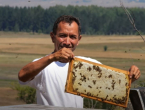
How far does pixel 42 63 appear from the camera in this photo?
156 inches

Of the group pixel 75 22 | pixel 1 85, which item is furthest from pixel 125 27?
pixel 75 22

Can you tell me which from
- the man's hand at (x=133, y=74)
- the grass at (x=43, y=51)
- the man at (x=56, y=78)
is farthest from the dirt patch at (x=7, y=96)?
the man's hand at (x=133, y=74)

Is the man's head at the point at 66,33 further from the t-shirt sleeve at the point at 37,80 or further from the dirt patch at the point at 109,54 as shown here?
the dirt patch at the point at 109,54

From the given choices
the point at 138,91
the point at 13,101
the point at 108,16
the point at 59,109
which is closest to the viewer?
the point at 59,109

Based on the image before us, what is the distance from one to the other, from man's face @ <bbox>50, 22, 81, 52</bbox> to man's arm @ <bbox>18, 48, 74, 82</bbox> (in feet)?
1.09

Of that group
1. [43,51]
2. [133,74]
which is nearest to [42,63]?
[133,74]

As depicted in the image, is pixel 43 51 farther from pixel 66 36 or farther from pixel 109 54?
pixel 66 36

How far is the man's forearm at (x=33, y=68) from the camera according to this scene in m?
3.94

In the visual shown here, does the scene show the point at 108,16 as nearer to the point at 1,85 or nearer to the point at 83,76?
the point at 1,85

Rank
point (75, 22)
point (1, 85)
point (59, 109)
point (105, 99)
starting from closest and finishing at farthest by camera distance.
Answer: point (59, 109), point (105, 99), point (75, 22), point (1, 85)

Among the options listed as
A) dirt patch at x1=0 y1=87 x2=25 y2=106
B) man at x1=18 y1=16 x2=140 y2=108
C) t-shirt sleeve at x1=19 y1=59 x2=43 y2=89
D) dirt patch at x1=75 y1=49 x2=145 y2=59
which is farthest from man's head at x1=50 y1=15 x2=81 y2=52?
dirt patch at x1=75 y1=49 x2=145 y2=59

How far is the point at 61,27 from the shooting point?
447 centimetres

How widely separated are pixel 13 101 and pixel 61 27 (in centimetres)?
3854

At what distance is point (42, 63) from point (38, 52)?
73.2m
